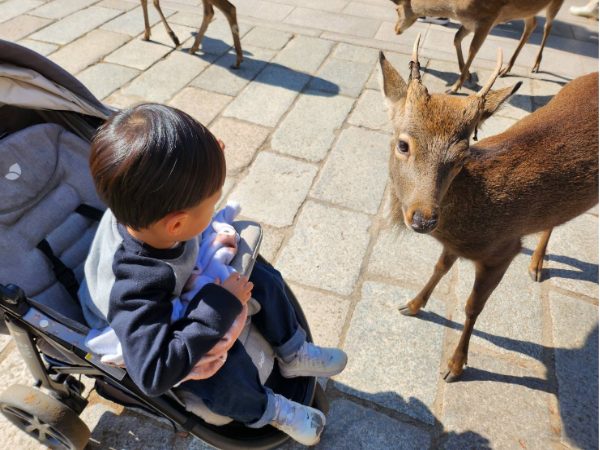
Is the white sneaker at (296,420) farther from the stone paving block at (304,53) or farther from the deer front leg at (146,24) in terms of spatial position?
the deer front leg at (146,24)

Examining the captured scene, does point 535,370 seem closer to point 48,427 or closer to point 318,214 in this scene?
point 318,214

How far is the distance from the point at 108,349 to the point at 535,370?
230 centimetres

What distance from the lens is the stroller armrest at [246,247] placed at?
1.68 meters

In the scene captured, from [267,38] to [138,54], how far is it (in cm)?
168

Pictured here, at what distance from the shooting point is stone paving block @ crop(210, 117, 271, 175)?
150 inches

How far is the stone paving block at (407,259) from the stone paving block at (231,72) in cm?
253

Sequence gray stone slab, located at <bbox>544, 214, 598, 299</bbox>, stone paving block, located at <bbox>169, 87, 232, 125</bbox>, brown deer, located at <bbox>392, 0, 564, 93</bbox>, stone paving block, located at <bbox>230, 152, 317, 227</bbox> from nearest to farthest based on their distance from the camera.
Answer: gray stone slab, located at <bbox>544, 214, 598, 299</bbox> → stone paving block, located at <bbox>230, 152, 317, 227</bbox> → stone paving block, located at <bbox>169, 87, 232, 125</bbox> → brown deer, located at <bbox>392, 0, 564, 93</bbox>

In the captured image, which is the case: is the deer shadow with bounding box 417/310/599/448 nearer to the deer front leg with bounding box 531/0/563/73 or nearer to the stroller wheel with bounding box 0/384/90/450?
the stroller wheel with bounding box 0/384/90/450

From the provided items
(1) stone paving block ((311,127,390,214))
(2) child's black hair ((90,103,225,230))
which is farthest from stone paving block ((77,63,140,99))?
(2) child's black hair ((90,103,225,230))

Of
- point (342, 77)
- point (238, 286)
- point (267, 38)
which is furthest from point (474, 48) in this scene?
point (238, 286)

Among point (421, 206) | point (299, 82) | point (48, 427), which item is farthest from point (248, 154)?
point (48, 427)

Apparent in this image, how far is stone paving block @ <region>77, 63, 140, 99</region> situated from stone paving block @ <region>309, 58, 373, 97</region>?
1.99 meters

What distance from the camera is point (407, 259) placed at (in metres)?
3.16

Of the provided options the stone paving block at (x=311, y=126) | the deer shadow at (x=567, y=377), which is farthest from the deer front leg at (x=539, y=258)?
the stone paving block at (x=311, y=126)
